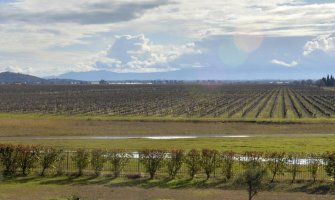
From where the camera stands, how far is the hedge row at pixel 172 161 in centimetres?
2755

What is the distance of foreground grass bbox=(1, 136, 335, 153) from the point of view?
42.7m

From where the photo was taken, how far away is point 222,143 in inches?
1812

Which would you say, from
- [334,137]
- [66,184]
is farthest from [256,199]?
[334,137]

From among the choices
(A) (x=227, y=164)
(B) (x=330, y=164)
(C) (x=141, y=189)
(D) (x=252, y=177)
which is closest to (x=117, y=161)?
(C) (x=141, y=189)

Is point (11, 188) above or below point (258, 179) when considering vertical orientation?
below

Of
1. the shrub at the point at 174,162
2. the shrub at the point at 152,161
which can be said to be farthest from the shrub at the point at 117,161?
the shrub at the point at 174,162

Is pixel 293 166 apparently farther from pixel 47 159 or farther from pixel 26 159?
pixel 26 159

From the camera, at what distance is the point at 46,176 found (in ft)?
95.2

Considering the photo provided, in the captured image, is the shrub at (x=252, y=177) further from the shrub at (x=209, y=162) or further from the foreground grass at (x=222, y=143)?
the foreground grass at (x=222, y=143)

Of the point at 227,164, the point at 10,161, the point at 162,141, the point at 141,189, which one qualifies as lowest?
the point at 141,189

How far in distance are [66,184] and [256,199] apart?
10749 mm

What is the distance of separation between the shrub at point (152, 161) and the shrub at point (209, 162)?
246cm

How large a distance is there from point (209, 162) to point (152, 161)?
3.40 meters

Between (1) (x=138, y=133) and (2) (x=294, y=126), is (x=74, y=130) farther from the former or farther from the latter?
(2) (x=294, y=126)
